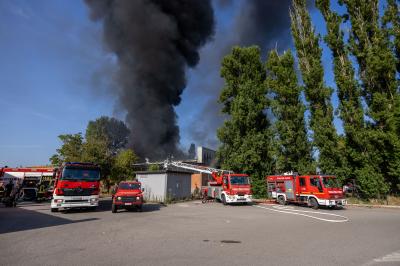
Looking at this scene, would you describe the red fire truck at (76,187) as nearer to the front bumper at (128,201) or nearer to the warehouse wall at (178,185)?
the front bumper at (128,201)

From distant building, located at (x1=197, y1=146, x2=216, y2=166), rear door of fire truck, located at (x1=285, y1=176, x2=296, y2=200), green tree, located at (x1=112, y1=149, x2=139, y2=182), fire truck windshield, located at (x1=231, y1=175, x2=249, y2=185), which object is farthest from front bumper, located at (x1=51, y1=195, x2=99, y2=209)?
distant building, located at (x1=197, y1=146, x2=216, y2=166)

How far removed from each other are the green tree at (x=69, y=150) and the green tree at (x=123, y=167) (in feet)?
15.1

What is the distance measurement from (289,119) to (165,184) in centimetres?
1408

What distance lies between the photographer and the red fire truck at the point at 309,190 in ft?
58.6

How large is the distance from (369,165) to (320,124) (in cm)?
526

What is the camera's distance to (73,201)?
15.4 m

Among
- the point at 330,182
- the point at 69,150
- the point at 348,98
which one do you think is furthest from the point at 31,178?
the point at 348,98

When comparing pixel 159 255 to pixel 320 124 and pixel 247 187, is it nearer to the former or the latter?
pixel 247 187

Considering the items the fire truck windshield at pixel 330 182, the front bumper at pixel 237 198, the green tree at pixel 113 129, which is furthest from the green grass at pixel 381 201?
the green tree at pixel 113 129

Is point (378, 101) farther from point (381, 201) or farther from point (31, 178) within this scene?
point (31, 178)

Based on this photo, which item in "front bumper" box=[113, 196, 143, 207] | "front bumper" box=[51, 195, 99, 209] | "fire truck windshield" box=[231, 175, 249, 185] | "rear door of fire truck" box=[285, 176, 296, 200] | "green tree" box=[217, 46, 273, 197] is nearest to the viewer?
"front bumper" box=[51, 195, 99, 209]

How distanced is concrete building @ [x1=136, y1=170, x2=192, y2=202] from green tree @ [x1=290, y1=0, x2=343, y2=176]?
44.2ft

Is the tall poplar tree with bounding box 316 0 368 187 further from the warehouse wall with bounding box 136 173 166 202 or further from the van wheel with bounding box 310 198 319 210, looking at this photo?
the warehouse wall with bounding box 136 173 166 202

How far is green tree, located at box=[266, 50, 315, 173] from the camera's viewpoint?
26828 millimetres
